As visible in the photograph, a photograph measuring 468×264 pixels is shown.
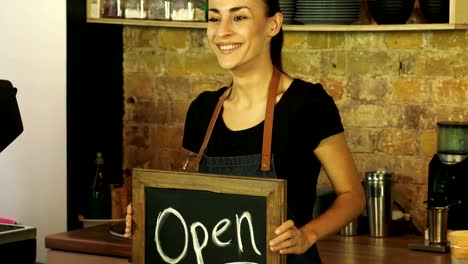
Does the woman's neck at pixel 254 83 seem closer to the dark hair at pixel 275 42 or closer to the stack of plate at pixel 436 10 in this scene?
the dark hair at pixel 275 42

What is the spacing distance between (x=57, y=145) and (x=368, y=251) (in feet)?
4.29

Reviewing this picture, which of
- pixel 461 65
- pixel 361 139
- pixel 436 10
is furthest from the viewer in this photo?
pixel 361 139

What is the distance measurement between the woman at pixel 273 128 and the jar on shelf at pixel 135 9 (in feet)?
5.87

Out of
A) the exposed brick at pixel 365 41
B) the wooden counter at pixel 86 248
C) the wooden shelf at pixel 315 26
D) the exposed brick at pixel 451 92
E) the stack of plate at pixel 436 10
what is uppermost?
the stack of plate at pixel 436 10

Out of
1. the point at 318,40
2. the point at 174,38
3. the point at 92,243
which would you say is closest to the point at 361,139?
the point at 318,40

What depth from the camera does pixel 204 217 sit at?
214cm

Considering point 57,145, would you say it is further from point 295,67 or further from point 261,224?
point 261,224

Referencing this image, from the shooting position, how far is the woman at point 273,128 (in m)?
2.21

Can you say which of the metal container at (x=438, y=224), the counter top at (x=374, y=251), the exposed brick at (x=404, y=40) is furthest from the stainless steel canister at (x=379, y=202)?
the exposed brick at (x=404, y=40)

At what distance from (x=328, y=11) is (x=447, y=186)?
0.79 meters

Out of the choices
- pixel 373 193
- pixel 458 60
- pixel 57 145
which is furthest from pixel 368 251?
pixel 57 145

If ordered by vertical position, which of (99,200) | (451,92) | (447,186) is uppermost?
(451,92)

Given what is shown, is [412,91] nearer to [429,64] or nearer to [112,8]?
[429,64]

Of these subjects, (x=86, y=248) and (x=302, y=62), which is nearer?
(x=86, y=248)
